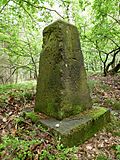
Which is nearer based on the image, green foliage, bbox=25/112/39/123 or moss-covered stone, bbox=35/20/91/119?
moss-covered stone, bbox=35/20/91/119

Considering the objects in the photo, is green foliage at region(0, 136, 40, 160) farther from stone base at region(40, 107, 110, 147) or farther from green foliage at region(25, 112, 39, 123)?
green foliage at region(25, 112, 39, 123)

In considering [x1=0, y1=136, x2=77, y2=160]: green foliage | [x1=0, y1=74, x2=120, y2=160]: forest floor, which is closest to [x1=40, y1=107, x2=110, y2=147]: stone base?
[x1=0, y1=74, x2=120, y2=160]: forest floor

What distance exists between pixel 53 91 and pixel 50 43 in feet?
3.06

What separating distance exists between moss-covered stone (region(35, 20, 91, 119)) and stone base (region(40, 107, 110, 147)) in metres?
0.14

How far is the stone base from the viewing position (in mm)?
2806

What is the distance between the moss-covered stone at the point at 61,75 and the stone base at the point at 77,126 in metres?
0.14

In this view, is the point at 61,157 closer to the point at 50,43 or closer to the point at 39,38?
the point at 50,43

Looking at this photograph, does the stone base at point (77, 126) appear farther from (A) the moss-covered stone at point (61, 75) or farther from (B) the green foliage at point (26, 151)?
(B) the green foliage at point (26, 151)

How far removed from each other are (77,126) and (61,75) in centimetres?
92

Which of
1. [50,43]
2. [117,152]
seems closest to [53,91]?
[50,43]

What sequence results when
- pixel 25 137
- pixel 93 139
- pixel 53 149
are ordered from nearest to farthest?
1. pixel 53 149
2. pixel 25 137
3. pixel 93 139

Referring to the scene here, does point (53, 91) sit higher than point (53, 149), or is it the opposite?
point (53, 91)

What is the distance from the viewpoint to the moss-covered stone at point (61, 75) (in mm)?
3207

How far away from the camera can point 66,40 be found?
3314 millimetres
